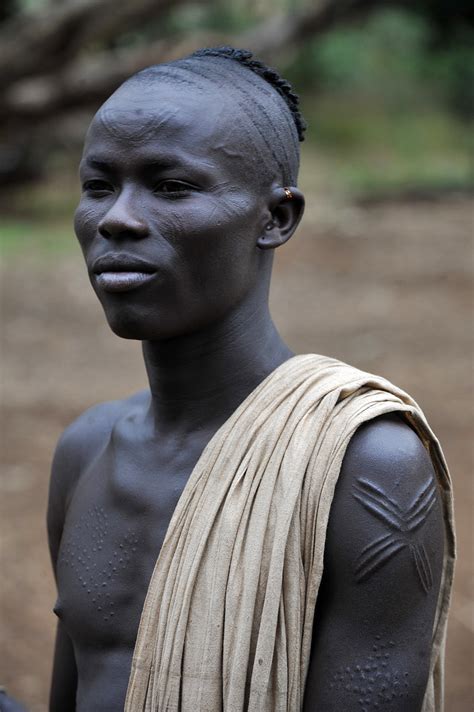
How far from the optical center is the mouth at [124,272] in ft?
6.24

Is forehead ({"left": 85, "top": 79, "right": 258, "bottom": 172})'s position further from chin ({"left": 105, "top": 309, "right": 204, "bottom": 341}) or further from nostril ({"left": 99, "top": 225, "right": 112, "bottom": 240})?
chin ({"left": 105, "top": 309, "right": 204, "bottom": 341})

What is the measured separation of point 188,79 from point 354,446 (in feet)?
2.50

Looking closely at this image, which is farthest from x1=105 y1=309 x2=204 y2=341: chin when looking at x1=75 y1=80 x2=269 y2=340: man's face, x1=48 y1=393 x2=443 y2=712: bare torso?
x1=48 y1=393 x2=443 y2=712: bare torso

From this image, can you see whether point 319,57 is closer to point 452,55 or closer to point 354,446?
point 452,55

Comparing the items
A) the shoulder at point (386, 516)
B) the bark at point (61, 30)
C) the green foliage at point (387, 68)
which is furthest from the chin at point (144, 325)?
the green foliage at point (387, 68)

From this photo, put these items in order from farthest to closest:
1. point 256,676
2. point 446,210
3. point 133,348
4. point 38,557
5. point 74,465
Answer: point 446,210
point 133,348
point 38,557
point 74,465
point 256,676

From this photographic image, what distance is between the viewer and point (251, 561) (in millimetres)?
1828

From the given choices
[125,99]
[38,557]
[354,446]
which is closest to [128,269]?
[125,99]

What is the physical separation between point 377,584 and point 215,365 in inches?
21.5

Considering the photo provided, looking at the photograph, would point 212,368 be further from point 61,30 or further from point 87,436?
point 61,30

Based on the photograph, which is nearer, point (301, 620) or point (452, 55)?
point (301, 620)

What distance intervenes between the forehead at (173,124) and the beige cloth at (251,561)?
0.49 metres

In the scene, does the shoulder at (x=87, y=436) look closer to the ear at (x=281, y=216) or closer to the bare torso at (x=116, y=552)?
the bare torso at (x=116, y=552)

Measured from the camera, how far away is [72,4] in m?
10.2
